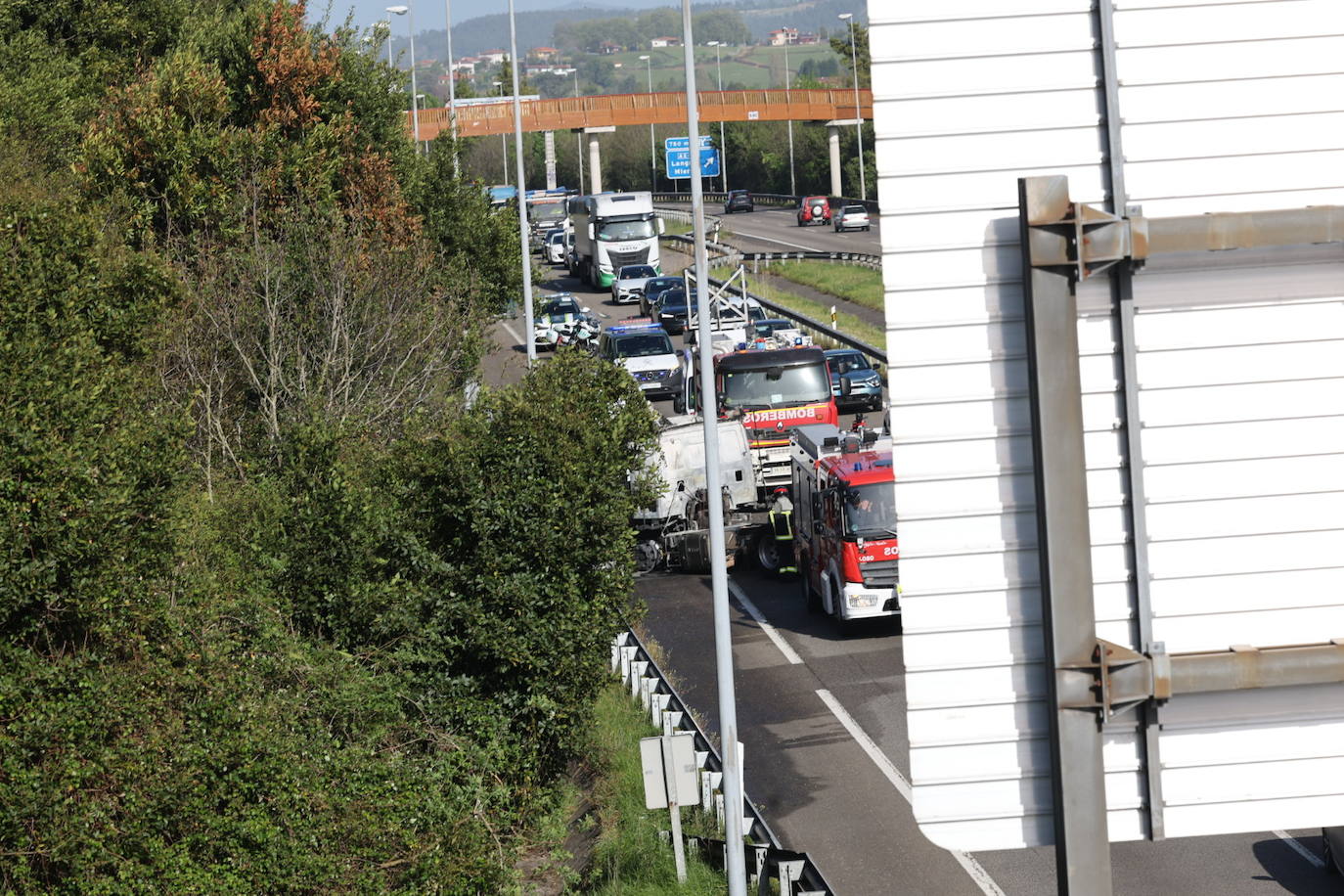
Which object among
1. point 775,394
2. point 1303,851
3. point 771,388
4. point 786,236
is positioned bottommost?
point 1303,851

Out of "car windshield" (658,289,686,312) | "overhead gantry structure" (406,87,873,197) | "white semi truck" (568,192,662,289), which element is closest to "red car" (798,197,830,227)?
"overhead gantry structure" (406,87,873,197)

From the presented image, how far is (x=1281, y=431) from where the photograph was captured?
14.2 ft

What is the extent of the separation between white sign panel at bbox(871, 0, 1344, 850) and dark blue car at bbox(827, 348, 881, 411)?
1355 inches

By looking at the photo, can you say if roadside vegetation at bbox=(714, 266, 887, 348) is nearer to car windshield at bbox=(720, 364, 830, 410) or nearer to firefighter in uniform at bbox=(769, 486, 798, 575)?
car windshield at bbox=(720, 364, 830, 410)

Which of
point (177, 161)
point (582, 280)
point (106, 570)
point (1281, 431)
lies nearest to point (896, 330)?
point (1281, 431)

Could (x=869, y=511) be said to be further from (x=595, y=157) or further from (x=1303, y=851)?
(x=595, y=157)

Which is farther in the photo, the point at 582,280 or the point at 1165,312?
the point at 582,280

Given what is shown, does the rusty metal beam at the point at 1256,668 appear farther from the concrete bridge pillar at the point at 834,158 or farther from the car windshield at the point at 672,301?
the concrete bridge pillar at the point at 834,158

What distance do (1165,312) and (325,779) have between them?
415 inches

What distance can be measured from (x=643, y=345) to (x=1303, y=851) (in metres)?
32.0

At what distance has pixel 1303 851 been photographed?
566 inches

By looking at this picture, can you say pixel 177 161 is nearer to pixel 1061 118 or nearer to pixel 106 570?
pixel 106 570

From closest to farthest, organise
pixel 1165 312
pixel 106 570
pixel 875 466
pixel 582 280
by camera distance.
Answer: pixel 1165 312 < pixel 106 570 < pixel 875 466 < pixel 582 280

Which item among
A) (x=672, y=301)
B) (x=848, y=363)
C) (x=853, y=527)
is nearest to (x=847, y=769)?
(x=853, y=527)
